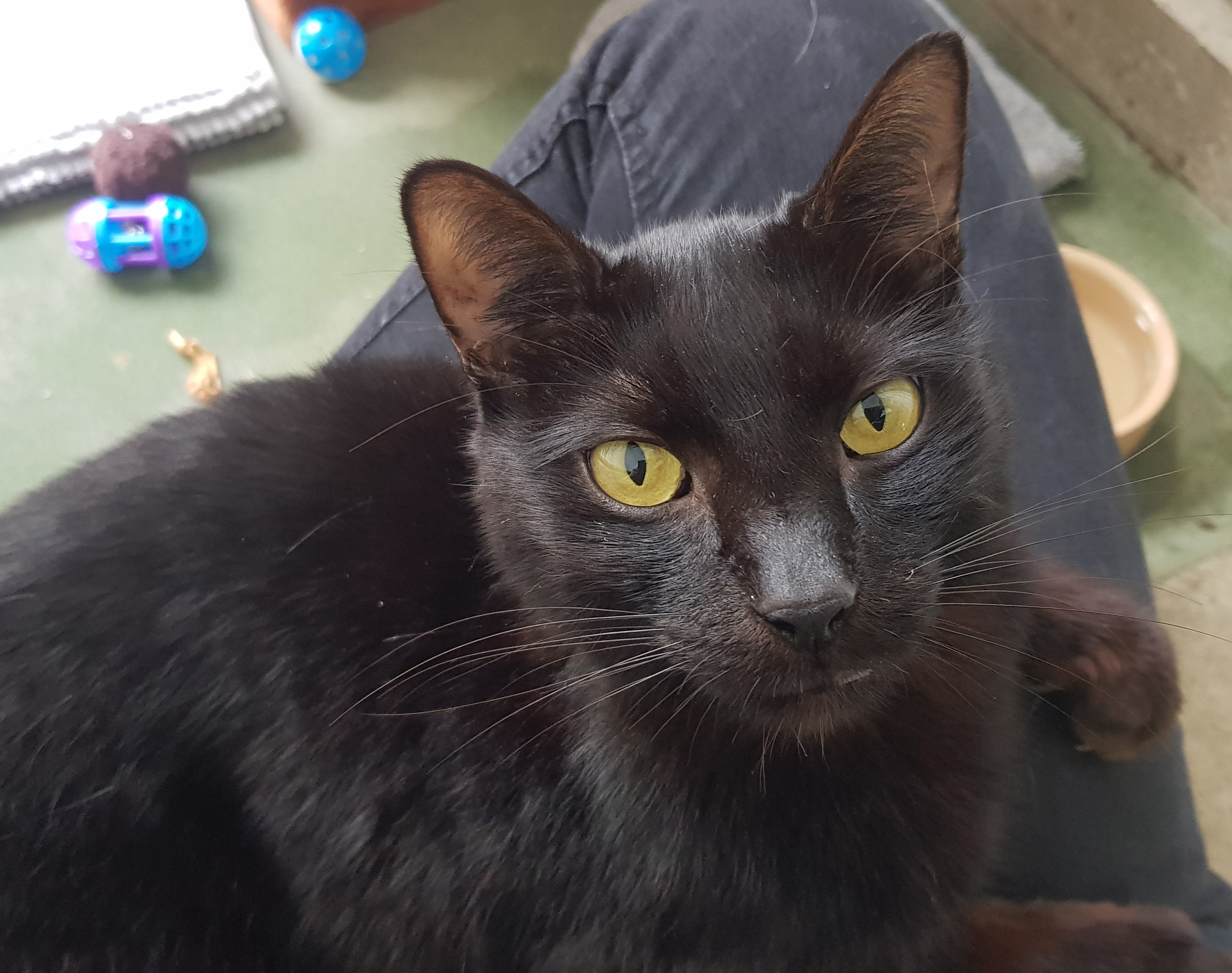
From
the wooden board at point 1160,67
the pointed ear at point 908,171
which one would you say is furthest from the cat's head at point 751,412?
the wooden board at point 1160,67

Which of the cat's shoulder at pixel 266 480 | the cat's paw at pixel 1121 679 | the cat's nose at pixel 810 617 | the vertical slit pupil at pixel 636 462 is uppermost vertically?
the cat's shoulder at pixel 266 480

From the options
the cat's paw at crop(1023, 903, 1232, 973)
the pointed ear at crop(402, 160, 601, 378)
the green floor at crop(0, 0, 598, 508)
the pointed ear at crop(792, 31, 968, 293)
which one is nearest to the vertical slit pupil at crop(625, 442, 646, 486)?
the pointed ear at crop(402, 160, 601, 378)

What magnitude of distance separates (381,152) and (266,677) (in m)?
1.57

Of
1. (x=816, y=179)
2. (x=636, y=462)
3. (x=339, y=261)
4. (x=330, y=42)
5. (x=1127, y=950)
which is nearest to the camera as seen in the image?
(x=636, y=462)

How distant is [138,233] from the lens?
1891 mm

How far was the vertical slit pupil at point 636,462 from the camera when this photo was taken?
2.32ft

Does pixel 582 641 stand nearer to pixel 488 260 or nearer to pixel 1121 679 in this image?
pixel 488 260

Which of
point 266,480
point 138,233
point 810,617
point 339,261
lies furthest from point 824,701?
point 138,233

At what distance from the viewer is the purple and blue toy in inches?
73.2

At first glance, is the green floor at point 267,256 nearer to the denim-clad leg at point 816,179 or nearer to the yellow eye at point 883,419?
the denim-clad leg at point 816,179

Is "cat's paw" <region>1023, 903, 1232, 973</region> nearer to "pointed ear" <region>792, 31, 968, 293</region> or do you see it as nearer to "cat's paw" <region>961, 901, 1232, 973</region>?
"cat's paw" <region>961, 901, 1232, 973</region>

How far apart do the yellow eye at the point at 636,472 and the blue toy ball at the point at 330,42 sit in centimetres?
181

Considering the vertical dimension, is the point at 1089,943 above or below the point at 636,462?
below

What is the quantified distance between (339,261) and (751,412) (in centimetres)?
154
